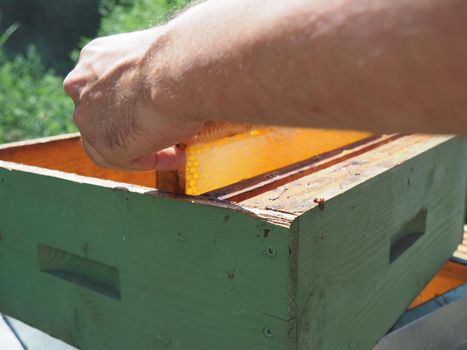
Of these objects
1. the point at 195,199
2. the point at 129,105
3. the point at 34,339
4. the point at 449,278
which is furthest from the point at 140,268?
the point at 449,278

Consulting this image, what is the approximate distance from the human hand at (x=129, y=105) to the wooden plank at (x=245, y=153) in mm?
56

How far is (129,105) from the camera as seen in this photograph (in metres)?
0.73

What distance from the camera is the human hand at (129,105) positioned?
67 centimetres

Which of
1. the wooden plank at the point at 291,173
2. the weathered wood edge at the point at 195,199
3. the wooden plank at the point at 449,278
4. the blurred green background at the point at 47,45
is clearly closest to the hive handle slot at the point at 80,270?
the weathered wood edge at the point at 195,199

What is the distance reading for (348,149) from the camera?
4.08ft

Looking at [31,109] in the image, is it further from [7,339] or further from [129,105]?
[129,105]

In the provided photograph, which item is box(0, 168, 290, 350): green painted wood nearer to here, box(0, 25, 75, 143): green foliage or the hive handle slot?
the hive handle slot

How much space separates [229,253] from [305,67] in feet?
1.20

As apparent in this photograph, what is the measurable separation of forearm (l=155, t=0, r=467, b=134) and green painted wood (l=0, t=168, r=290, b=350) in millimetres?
238

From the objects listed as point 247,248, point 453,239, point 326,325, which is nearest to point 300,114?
point 247,248

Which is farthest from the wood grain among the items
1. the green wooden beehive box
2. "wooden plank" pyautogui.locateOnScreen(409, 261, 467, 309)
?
the green wooden beehive box

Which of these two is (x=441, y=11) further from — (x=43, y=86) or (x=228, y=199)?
(x=43, y=86)

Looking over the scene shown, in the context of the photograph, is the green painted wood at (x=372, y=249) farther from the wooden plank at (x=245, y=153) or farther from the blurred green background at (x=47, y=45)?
the blurred green background at (x=47, y=45)

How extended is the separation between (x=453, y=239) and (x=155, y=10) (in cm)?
315
